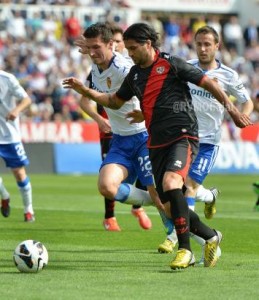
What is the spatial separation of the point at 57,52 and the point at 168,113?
26289 millimetres

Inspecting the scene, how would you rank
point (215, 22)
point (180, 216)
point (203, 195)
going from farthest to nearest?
point (215, 22) < point (203, 195) < point (180, 216)

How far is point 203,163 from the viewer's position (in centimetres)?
1309

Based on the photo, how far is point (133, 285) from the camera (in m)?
9.18

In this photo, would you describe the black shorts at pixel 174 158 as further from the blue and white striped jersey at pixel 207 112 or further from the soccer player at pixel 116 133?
the blue and white striped jersey at pixel 207 112

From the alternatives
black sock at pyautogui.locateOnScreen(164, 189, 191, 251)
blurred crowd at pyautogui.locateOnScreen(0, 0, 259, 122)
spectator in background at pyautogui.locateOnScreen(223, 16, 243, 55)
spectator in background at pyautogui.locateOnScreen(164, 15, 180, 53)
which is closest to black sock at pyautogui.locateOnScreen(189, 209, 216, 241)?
black sock at pyautogui.locateOnScreen(164, 189, 191, 251)

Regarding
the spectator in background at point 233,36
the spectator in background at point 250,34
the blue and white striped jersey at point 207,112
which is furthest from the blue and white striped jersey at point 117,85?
the spectator in background at point 233,36

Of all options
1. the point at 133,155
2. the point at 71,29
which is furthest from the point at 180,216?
the point at 71,29

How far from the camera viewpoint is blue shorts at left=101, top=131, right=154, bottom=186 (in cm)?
1266

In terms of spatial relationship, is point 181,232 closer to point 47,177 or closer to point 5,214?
point 5,214

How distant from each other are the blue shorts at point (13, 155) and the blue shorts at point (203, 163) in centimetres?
381

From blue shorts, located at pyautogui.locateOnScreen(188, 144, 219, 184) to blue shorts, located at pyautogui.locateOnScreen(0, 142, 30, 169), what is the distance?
3812mm

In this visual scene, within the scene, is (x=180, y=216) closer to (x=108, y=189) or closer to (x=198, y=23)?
(x=108, y=189)

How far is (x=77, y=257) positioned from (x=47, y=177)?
17.0m

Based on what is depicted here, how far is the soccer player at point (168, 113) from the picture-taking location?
10297 millimetres
